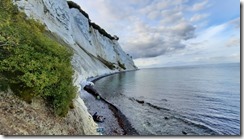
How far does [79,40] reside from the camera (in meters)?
35.6

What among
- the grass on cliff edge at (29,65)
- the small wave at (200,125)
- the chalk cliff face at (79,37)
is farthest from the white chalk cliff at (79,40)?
the small wave at (200,125)

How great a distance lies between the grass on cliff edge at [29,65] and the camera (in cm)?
408

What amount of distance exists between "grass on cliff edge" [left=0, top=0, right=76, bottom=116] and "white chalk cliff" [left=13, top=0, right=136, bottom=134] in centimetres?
124

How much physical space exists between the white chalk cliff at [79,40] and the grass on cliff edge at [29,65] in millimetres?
1237

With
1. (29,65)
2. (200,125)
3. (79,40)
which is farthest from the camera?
(79,40)

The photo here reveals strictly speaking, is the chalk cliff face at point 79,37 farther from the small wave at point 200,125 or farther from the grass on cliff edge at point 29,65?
the small wave at point 200,125

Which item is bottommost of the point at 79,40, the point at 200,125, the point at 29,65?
the point at 200,125

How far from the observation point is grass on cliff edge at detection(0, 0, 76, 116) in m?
4.08

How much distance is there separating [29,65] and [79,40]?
32.4m

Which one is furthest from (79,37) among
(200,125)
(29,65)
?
(29,65)

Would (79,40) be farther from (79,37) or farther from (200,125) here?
(200,125)

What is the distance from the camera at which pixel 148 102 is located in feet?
47.0

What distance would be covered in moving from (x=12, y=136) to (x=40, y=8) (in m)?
19.5

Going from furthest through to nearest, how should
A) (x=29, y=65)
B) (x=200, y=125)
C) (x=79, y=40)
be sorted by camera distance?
(x=79, y=40)
(x=200, y=125)
(x=29, y=65)
